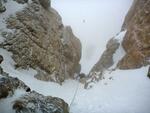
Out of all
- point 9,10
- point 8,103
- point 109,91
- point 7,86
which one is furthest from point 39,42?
point 8,103

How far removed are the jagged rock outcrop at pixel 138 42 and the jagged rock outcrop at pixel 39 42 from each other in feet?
24.0

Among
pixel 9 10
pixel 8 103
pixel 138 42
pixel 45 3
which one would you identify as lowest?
pixel 45 3

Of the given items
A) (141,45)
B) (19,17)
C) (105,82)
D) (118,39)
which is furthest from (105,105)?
(118,39)

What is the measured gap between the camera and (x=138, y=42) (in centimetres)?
2645

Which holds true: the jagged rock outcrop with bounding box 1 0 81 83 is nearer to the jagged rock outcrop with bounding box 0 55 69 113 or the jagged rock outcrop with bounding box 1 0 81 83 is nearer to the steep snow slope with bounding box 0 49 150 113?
the steep snow slope with bounding box 0 49 150 113

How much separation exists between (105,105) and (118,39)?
50.3 ft

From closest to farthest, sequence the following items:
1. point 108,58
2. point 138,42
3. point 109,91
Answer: point 109,91 < point 138,42 < point 108,58

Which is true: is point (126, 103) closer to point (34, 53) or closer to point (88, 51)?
point (34, 53)

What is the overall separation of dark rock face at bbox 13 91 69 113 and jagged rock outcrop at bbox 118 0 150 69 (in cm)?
1260

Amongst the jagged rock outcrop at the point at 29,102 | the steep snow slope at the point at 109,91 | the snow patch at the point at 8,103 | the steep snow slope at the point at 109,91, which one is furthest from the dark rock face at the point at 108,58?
the snow patch at the point at 8,103

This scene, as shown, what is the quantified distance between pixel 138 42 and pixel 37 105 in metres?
17.0

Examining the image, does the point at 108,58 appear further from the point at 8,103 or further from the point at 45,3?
the point at 8,103

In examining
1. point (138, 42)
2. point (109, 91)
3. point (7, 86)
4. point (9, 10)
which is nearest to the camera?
point (7, 86)

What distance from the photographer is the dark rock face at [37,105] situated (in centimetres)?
1178
